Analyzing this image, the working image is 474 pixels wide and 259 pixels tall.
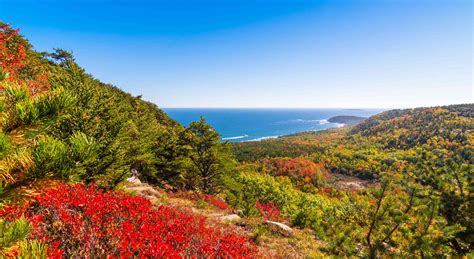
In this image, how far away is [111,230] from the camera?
5.10m

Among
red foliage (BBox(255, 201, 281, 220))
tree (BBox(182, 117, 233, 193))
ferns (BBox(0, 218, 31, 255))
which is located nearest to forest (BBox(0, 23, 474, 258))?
ferns (BBox(0, 218, 31, 255))

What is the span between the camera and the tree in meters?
19.6

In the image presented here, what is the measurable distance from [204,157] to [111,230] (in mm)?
14603

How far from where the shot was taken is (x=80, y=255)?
4477 mm

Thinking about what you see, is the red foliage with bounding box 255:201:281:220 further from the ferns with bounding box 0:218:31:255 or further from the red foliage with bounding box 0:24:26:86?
the red foliage with bounding box 0:24:26:86

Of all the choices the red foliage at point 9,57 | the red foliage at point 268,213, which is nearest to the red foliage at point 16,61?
the red foliage at point 9,57

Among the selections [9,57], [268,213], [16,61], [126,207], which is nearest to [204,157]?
[268,213]

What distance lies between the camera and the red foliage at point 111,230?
4680 millimetres

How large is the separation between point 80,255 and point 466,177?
9402 millimetres

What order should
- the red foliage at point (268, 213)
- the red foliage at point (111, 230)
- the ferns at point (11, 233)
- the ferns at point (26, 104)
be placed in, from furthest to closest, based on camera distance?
1. the red foliage at point (268, 213)
2. the red foliage at point (111, 230)
3. the ferns at point (26, 104)
4. the ferns at point (11, 233)

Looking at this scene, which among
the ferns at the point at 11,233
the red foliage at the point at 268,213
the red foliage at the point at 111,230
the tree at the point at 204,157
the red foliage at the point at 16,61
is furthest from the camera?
the tree at the point at 204,157

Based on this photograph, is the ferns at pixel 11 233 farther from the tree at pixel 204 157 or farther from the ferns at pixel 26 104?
the tree at pixel 204 157

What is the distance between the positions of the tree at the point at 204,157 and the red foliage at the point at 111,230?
12.3m

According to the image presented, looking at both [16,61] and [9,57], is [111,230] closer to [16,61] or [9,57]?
[9,57]
